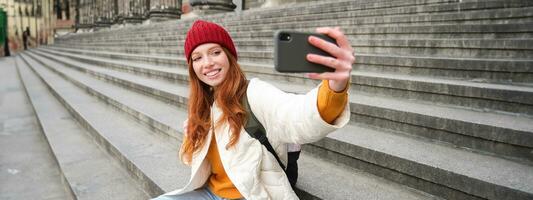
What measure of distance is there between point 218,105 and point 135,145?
2046 mm

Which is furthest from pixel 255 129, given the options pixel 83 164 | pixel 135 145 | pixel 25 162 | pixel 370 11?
pixel 370 11

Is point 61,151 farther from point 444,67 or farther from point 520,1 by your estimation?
point 520,1

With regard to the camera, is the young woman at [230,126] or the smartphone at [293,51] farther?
the young woman at [230,126]

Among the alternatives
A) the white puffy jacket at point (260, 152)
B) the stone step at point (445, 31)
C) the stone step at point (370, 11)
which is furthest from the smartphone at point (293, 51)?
the stone step at point (370, 11)

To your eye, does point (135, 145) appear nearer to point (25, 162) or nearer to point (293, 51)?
point (25, 162)

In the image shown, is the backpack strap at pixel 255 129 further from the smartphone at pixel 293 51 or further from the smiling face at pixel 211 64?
the smartphone at pixel 293 51

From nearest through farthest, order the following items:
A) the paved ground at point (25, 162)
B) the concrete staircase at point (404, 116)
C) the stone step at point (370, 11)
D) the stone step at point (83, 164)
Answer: the concrete staircase at point (404, 116)
the stone step at point (83, 164)
the paved ground at point (25, 162)
the stone step at point (370, 11)

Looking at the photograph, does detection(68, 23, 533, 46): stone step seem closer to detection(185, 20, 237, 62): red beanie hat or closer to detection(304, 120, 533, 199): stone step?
detection(304, 120, 533, 199): stone step

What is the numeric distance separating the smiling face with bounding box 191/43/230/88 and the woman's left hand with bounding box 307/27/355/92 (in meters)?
0.63

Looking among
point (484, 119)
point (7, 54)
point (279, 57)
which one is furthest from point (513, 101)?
point (7, 54)

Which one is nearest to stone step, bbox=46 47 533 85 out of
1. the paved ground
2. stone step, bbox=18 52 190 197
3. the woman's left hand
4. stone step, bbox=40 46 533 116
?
stone step, bbox=40 46 533 116

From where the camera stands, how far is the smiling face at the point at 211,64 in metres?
1.48

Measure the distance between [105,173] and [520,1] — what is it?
4177 mm

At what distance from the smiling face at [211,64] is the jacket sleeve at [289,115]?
0.45 feet
